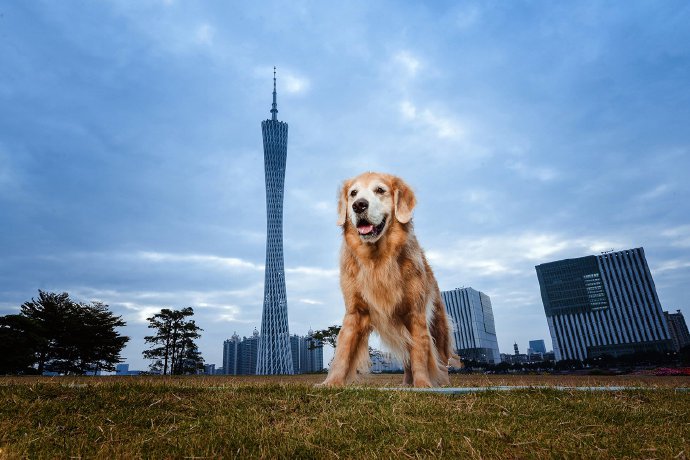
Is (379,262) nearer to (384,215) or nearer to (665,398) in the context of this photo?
(384,215)

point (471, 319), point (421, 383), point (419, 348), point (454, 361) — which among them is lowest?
point (421, 383)

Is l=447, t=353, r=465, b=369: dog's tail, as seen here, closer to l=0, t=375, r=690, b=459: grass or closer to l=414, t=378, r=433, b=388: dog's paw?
l=414, t=378, r=433, b=388: dog's paw

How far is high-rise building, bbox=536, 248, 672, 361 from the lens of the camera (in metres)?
92.1

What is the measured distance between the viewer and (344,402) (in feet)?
10.6

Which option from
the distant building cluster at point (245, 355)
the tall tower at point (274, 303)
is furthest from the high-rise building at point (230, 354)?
the tall tower at point (274, 303)

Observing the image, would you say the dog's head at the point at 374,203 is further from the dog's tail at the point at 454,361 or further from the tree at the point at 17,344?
the tree at the point at 17,344

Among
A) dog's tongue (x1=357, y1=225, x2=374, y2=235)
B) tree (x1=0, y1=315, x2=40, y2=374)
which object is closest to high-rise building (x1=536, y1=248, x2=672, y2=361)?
Answer: tree (x1=0, y1=315, x2=40, y2=374)

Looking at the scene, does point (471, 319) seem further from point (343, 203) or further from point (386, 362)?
point (343, 203)

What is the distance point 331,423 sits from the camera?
2.63m

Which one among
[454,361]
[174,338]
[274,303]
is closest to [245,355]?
[274,303]

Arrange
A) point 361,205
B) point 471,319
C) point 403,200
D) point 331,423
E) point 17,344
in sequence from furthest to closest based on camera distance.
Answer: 1. point 471,319
2. point 17,344
3. point 403,200
4. point 361,205
5. point 331,423

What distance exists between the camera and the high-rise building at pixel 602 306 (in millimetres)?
92125

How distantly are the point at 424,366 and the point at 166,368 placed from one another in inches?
1408

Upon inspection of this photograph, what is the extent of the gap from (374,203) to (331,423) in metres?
2.80
